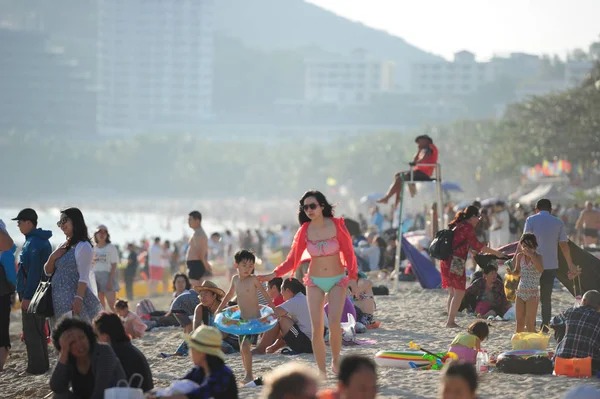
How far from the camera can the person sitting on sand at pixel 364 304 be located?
11.0 m

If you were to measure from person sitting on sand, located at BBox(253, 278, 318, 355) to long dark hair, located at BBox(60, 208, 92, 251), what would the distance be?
1826mm

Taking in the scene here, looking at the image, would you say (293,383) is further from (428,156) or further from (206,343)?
(428,156)

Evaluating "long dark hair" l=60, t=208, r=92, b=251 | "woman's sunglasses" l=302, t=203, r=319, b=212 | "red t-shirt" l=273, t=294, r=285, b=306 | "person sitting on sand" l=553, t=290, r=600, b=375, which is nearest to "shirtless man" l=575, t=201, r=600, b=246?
"red t-shirt" l=273, t=294, r=285, b=306

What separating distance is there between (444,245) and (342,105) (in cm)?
17387

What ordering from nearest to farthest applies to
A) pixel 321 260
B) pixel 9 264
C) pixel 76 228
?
pixel 321 260
pixel 76 228
pixel 9 264

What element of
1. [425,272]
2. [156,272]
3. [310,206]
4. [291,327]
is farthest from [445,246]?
[156,272]

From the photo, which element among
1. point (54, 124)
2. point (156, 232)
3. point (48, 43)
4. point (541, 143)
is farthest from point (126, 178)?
point (541, 143)

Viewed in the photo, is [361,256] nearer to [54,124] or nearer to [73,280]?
[73,280]

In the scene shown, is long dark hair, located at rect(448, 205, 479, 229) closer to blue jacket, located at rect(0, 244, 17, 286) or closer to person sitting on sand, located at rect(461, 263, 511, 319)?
person sitting on sand, located at rect(461, 263, 511, 319)

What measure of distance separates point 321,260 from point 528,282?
2.56m

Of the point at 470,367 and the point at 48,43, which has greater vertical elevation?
the point at 48,43

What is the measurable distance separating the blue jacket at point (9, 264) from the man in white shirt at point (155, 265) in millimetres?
14017

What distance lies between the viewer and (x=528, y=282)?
9.61 m

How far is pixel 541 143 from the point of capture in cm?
4656
